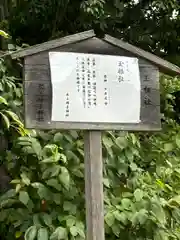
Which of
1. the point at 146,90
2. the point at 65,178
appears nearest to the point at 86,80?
the point at 146,90

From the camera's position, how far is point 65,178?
237 cm

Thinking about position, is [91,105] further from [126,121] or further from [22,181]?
[22,181]

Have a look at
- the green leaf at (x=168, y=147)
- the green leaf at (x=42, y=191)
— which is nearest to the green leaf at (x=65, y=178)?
the green leaf at (x=42, y=191)

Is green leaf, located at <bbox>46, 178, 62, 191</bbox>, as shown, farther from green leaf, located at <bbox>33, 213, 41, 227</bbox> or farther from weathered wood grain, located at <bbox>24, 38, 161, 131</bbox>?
weathered wood grain, located at <bbox>24, 38, 161, 131</bbox>

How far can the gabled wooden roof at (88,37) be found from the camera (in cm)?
224

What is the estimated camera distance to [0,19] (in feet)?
12.8

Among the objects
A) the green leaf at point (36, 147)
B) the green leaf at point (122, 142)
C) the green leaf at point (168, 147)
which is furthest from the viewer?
the green leaf at point (168, 147)

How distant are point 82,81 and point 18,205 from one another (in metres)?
0.83

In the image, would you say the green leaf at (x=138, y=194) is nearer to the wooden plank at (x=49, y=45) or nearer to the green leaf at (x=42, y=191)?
the green leaf at (x=42, y=191)

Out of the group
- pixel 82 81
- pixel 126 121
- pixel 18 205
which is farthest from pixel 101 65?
pixel 18 205

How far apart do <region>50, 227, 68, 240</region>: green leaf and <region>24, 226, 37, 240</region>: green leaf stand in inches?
3.5

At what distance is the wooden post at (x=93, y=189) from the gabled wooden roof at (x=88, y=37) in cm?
47

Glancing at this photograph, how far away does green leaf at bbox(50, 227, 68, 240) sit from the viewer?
2.26m

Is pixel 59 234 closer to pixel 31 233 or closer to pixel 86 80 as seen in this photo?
pixel 31 233
